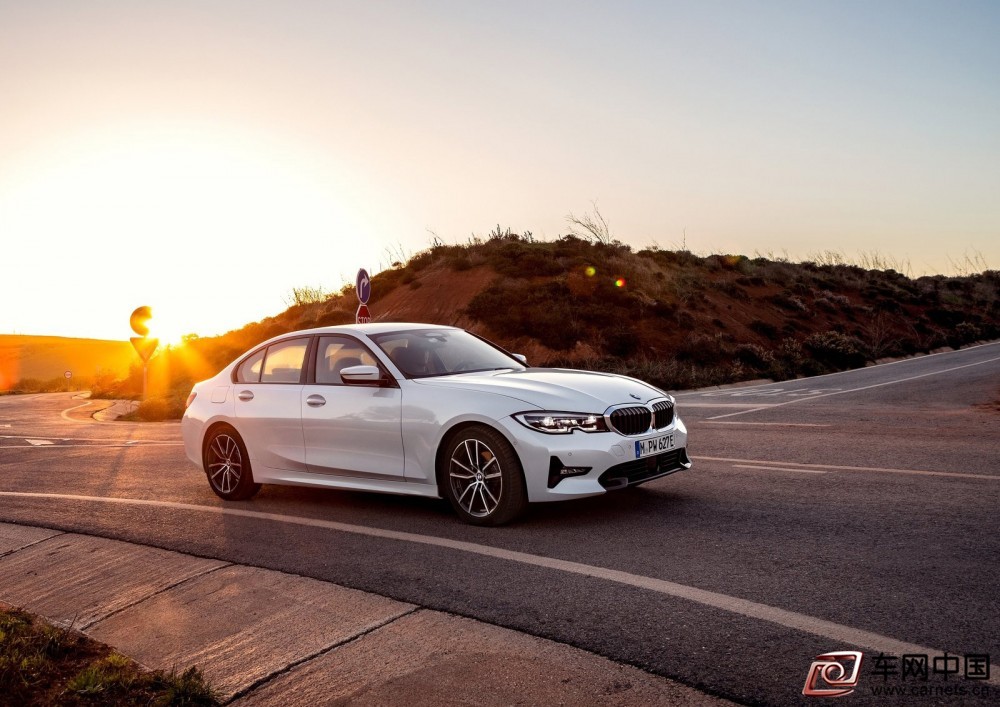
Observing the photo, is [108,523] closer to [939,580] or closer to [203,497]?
[203,497]

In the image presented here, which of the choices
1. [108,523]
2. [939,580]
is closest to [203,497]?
[108,523]

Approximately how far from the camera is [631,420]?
21.6ft

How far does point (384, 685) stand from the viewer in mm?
3867

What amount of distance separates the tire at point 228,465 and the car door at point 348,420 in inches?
38.7

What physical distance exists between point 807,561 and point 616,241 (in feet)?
134

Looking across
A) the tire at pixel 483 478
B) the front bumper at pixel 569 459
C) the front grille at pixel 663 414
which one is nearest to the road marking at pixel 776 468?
the front grille at pixel 663 414

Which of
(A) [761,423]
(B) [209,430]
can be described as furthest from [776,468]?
(B) [209,430]

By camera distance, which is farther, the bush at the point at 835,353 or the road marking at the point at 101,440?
the bush at the point at 835,353

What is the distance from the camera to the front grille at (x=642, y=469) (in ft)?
20.8

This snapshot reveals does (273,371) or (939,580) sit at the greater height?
(273,371)

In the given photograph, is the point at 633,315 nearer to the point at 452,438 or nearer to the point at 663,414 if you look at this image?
the point at 663,414

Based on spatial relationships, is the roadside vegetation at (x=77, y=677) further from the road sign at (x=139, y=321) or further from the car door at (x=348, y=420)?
the road sign at (x=139, y=321)

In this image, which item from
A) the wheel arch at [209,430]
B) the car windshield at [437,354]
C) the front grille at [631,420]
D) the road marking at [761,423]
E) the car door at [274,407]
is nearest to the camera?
the front grille at [631,420]

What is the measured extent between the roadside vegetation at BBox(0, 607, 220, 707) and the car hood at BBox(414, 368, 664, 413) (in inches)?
121
